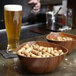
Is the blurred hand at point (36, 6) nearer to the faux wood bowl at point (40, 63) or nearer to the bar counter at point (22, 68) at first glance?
the bar counter at point (22, 68)

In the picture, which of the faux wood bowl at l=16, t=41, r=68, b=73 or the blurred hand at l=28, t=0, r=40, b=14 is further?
the blurred hand at l=28, t=0, r=40, b=14

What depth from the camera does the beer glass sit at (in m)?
1.12

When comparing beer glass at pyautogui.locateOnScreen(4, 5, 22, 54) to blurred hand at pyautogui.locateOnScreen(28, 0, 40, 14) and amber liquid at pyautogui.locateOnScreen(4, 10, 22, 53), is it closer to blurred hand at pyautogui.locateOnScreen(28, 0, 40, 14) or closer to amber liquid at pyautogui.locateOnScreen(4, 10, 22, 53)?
amber liquid at pyautogui.locateOnScreen(4, 10, 22, 53)

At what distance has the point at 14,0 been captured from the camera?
8.19 ft

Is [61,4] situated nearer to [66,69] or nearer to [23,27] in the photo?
[23,27]

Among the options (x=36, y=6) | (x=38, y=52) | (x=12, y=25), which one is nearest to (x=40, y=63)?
(x=38, y=52)

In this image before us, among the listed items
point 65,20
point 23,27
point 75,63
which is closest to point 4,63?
point 75,63

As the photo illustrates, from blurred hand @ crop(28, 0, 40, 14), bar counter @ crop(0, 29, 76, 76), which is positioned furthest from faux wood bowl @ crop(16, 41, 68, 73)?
blurred hand @ crop(28, 0, 40, 14)

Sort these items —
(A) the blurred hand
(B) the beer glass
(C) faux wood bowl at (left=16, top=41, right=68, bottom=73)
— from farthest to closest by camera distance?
1. (A) the blurred hand
2. (B) the beer glass
3. (C) faux wood bowl at (left=16, top=41, right=68, bottom=73)

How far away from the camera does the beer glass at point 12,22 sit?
3.69 feet

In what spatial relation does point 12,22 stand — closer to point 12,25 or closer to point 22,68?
point 12,25

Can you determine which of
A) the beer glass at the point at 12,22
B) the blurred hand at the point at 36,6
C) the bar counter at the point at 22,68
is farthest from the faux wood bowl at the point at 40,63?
the blurred hand at the point at 36,6

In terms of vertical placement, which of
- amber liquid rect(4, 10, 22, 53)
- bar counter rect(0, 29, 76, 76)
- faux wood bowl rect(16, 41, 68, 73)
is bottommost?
bar counter rect(0, 29, 76, 76)

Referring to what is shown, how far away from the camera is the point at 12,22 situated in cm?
115
